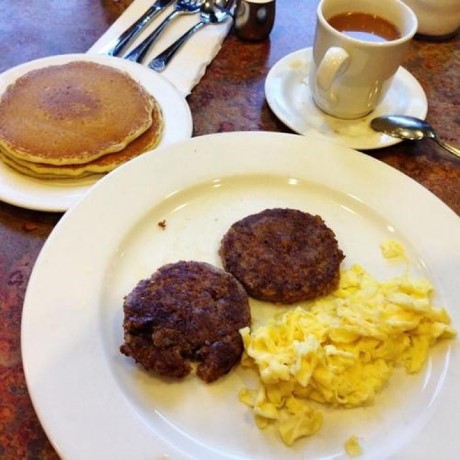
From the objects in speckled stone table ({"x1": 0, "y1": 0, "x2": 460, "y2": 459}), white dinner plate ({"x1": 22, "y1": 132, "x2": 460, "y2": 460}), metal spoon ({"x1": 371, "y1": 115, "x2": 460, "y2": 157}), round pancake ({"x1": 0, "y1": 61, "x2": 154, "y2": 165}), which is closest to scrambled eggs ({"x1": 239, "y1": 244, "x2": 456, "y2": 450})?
white dinner plate ({"x1": 22, "y1": 132, "x2": 460, "y2": 460})

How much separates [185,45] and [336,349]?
1159 millimetres

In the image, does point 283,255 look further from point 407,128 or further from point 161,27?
point 161,27

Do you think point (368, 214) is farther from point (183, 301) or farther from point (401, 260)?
point (183, 301)

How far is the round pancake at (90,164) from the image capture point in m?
1.28

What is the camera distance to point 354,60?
133cm

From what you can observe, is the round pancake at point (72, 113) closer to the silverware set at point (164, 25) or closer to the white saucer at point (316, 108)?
the silverware set at point (164, 25)

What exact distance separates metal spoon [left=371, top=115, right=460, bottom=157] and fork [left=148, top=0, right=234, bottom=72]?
0.67m

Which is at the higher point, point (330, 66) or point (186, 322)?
point (330, 66)

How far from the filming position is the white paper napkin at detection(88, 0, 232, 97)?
1629mm

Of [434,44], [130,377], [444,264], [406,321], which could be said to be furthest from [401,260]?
[434,44]

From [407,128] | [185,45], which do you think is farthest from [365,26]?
[185,45]

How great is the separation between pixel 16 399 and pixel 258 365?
1.47ft

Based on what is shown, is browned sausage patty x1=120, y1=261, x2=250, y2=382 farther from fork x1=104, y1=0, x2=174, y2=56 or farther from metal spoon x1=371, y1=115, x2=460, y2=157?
fork x1=104, y1=0, x2=174, y2=56

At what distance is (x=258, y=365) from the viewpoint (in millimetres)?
942
